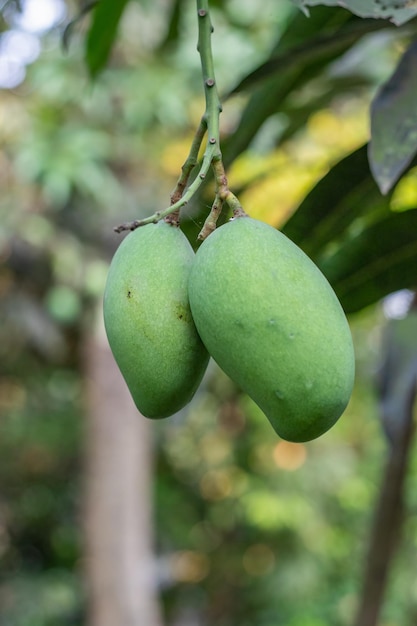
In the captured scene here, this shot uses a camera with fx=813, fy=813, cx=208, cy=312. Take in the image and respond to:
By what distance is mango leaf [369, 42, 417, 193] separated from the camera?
0.67m

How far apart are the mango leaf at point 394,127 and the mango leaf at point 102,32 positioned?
40 centimetres

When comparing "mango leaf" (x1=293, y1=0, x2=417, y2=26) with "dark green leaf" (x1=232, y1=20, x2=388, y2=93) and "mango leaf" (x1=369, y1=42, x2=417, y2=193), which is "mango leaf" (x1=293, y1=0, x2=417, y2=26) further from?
"dark green leaf" (x1=232, y1=20, x2=388, y2=93)

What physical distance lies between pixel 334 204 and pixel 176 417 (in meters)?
0.67

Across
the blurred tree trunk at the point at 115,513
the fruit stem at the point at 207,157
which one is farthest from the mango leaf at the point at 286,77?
the blurred tree trunk at the point at 115,513

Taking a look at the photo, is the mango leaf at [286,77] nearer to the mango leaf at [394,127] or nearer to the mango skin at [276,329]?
the mango leaf at [394,127]

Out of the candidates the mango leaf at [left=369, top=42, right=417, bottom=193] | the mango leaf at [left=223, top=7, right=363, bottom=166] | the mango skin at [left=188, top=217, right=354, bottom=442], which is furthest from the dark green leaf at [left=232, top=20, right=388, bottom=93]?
the mango skin at [left=188, top=217, right=354, bottom=442]

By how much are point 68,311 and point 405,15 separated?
331cm

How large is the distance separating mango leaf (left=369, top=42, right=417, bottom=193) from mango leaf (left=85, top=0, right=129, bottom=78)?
40 cm

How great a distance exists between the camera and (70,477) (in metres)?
6.29

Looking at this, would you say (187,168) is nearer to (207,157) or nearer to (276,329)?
(207,157)

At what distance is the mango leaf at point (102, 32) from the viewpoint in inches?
38.6

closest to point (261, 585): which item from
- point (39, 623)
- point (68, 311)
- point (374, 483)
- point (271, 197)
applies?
point (374, 483)

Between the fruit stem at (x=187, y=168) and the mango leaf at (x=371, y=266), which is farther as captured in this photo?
the mango leaf at (x=371, y=266)

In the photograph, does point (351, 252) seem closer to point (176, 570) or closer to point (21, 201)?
point (21, 201)
